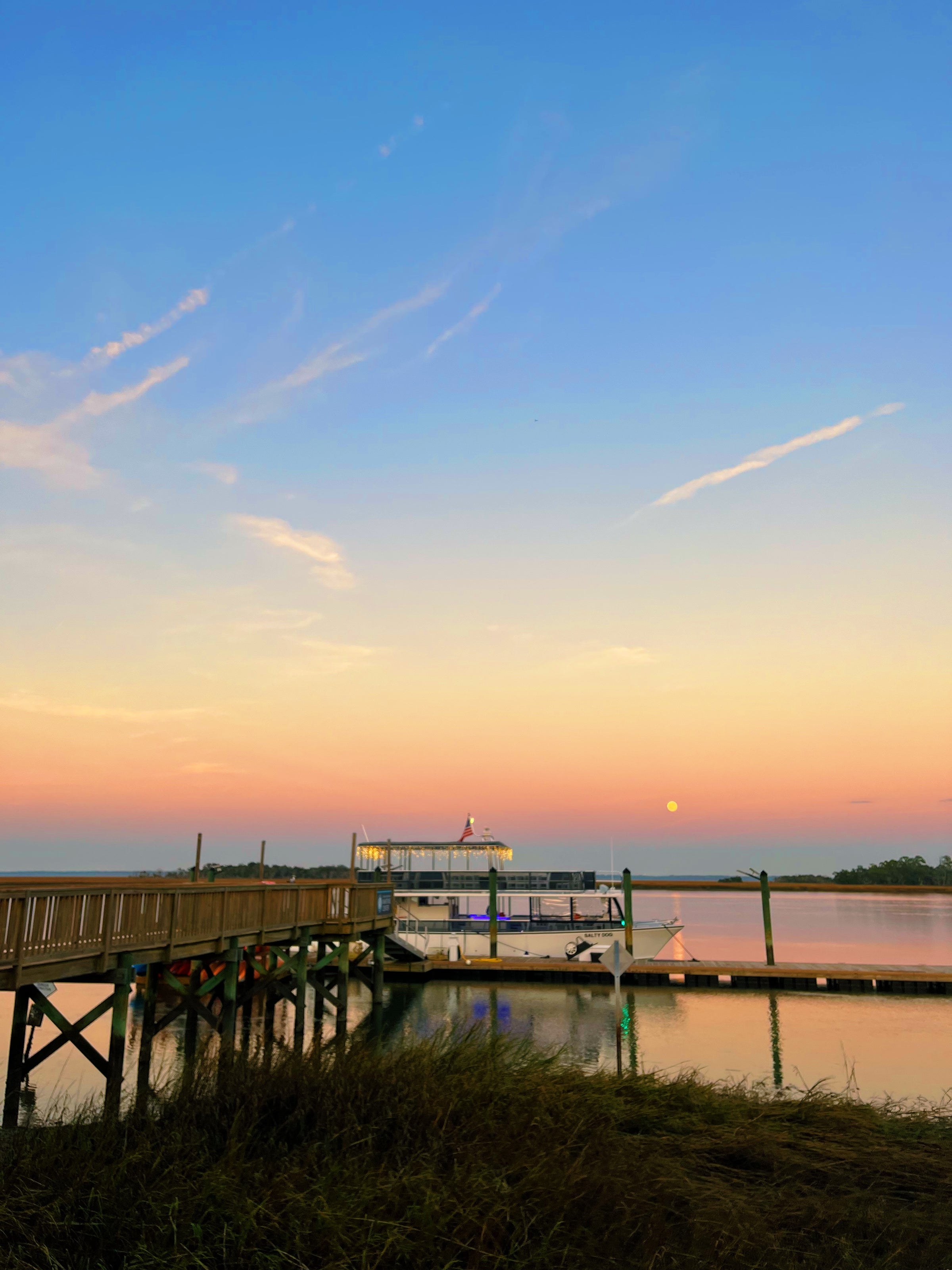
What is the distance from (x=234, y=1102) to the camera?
955 cm

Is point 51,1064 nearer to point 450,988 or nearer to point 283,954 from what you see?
point 283,954

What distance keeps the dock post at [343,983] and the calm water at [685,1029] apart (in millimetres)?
1624

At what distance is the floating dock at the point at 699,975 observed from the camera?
35031 millimetres

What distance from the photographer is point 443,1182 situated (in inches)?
316

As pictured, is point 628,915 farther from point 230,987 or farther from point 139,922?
point 139,922

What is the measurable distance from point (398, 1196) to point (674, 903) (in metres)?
167

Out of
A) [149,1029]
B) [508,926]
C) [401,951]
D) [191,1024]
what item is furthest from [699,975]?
[149,1029]

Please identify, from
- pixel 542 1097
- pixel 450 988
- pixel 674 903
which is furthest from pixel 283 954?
pixel 674 903

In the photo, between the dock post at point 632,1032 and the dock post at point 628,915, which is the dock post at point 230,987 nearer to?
the dock post at point 632,1032

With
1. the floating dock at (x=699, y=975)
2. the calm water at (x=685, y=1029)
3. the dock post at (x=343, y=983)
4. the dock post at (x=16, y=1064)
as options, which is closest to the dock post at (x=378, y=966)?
the calm water at (x=685, y=1029)

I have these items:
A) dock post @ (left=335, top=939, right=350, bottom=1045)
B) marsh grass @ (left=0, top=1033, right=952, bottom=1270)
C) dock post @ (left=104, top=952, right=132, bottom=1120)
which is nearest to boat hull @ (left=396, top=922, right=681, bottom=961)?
dock post @ (left=335, top=939, right=350, bottom=1045)

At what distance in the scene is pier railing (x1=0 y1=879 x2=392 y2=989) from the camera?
41.4 feet

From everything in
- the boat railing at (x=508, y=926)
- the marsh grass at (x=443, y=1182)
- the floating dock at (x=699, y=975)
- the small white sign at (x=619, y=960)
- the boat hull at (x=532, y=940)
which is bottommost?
the floating dock at (x=699, y=975)

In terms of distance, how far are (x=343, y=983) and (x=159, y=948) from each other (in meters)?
11.5
